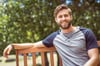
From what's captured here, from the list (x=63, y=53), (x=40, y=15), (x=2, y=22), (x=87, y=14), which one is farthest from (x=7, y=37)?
(x=63, y=53)

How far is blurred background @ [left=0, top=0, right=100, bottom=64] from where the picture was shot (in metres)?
4.50

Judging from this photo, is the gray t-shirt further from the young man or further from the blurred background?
the blurred background

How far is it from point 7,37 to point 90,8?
1.49 meters

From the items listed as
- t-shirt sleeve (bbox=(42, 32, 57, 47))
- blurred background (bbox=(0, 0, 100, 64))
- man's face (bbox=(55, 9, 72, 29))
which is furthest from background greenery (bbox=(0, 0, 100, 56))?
man's face (bbox=(55, 9, 72, 29))

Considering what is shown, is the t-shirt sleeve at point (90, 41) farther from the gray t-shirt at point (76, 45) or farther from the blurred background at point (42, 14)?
the blurred background at point (42, 14)

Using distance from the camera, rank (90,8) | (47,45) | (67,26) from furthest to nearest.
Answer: (90,8) < (47,45) < (67,26)

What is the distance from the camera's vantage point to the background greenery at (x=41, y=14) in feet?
14.8

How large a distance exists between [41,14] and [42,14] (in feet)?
0.05

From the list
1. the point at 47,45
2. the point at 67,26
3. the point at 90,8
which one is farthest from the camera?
the point at 90,8

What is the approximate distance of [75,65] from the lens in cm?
270

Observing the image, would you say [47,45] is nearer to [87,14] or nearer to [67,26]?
[67,26]

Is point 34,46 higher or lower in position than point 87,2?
lower

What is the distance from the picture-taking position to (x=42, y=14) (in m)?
4.55

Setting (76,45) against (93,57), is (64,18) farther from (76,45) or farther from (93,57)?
(93,57)
